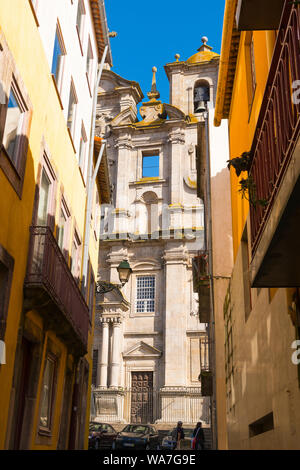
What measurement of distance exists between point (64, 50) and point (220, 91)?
13.2 feet

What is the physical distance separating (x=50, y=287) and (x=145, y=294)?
25014mm

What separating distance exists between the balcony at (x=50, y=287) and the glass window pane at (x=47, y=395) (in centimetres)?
75

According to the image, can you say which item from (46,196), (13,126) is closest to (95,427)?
(46,196)

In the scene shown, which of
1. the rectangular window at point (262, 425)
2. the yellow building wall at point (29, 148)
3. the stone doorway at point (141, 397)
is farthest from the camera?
the stone doorway at point (141, 397)

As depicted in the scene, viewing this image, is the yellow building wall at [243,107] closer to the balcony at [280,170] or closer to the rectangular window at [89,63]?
the balcony at [280,170]

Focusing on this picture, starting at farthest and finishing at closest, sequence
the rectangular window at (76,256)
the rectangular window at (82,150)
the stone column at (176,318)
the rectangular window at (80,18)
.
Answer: the stone column at (176,318)
the rectangular window at (82,150)
the rectangular window at (80,18)
the rectangular window at (76,256)

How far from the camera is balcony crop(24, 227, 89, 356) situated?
32.6ft

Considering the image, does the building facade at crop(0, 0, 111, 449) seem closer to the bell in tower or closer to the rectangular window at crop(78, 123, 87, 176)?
the rectangular window at crop(78, 123, 87, 176)

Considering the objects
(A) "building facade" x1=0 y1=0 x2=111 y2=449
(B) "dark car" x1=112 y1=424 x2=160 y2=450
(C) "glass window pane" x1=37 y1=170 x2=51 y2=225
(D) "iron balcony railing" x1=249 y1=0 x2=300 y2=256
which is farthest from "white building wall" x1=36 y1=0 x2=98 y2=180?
(B) "dark car" x1=112 y1=424 x2=160 y2=450

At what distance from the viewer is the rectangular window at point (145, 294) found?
3453 centimetres

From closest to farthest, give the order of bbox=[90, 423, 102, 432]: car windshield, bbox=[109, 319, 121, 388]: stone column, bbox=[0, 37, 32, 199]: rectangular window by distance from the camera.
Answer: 1. bbox=[0, 37, 32, 199]: rectangular window
2. bbox=[90, 423, 102, 432]: car windshield
3. bbox=[109, 319, 121, 388]: stone column

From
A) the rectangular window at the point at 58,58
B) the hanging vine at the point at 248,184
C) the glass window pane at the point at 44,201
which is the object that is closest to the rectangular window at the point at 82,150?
the rectangular window at the point at 58,58

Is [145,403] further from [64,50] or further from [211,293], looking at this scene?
[64,50]

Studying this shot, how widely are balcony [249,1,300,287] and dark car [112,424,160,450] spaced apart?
19667 mm
